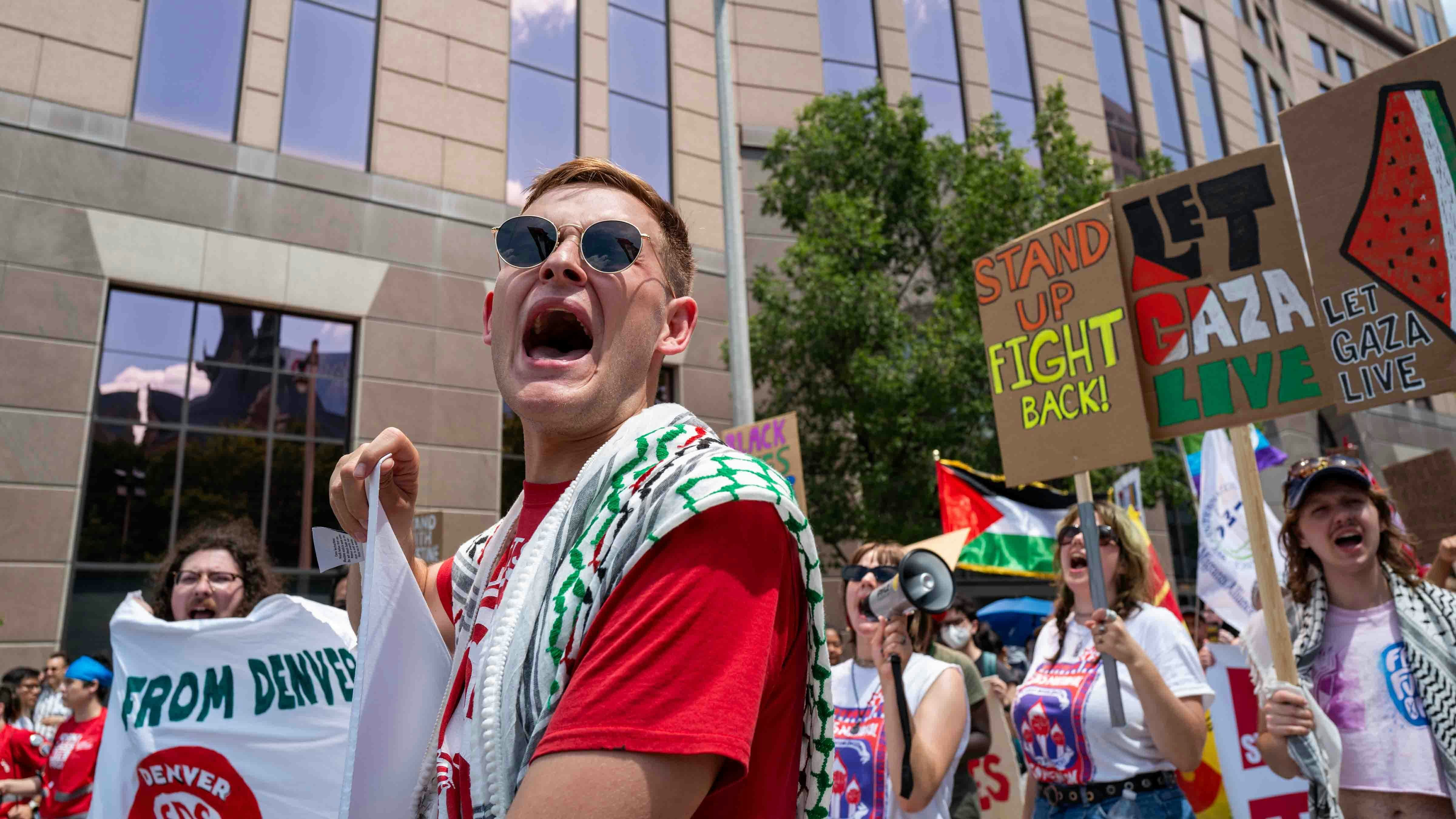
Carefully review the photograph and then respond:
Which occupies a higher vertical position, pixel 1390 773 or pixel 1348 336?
pixel 1348 336

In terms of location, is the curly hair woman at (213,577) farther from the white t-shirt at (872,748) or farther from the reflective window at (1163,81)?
the reflective window at (1163,81)

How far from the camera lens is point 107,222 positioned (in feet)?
37.0

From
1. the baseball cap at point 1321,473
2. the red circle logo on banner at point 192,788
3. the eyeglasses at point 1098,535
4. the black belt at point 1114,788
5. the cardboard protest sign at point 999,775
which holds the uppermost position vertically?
the baseball cap at point 1321,473

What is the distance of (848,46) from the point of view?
17.9m

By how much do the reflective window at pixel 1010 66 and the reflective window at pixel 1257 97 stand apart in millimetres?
9227

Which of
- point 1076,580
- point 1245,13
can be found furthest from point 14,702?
point 1245,13

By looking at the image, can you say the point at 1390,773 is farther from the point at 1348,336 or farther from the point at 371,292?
the point at 371,292

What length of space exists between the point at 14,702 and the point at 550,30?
36.2ft

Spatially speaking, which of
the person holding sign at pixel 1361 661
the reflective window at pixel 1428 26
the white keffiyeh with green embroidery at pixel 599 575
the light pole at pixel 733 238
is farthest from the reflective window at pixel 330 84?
the reflective window at pixel 1428 26

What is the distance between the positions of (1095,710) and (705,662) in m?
3.12

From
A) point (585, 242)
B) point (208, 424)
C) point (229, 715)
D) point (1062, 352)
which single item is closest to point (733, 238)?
point (1062, 352)

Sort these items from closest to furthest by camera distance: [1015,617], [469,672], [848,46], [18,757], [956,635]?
1. [469,672]
2. [18,757]
3. [956,635]
4. [1015,617]
5. [848,46]

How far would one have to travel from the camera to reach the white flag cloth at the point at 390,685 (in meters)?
1.43

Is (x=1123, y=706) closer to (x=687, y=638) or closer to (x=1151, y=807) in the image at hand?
(x=1151, y=807)
